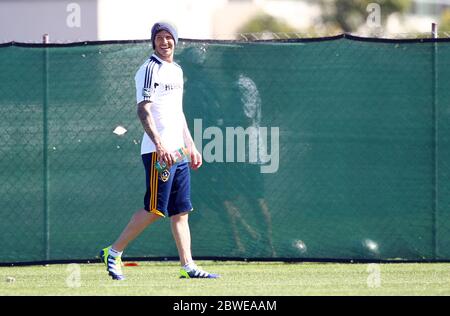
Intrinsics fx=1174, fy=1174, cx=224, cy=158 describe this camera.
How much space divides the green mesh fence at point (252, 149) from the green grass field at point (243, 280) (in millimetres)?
195

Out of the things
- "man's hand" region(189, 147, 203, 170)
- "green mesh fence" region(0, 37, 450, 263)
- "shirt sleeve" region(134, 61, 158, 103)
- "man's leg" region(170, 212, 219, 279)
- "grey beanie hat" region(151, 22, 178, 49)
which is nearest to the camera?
"shirt sleeve" region(134, 61, 158, 103)

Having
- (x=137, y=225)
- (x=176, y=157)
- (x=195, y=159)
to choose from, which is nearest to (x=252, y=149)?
(x=195, y=159)

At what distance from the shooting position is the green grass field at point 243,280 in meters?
7.92

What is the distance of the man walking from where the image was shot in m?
8.43

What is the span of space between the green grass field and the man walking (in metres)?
0.27

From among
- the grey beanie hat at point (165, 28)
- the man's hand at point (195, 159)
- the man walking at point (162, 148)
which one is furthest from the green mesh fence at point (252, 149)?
the grey beanie hat at point (165, 28)

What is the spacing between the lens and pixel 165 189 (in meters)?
8.52

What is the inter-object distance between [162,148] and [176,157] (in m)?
0.23

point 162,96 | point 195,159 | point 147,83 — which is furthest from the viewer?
point 195,159

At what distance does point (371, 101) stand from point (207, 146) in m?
1.41

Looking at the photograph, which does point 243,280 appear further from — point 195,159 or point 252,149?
point 252,149

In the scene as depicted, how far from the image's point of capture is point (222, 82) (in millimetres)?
9852

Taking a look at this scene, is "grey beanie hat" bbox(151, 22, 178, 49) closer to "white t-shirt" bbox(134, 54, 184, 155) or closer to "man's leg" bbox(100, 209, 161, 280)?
"white t-shirt" bbox(134, 54, 184, 155)

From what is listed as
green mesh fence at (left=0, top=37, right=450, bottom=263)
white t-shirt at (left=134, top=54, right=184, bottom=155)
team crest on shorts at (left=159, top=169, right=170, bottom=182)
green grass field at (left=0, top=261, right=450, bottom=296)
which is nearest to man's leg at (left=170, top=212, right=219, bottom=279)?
green grass field at (left=0, top=261, right=450, bottom=296)
